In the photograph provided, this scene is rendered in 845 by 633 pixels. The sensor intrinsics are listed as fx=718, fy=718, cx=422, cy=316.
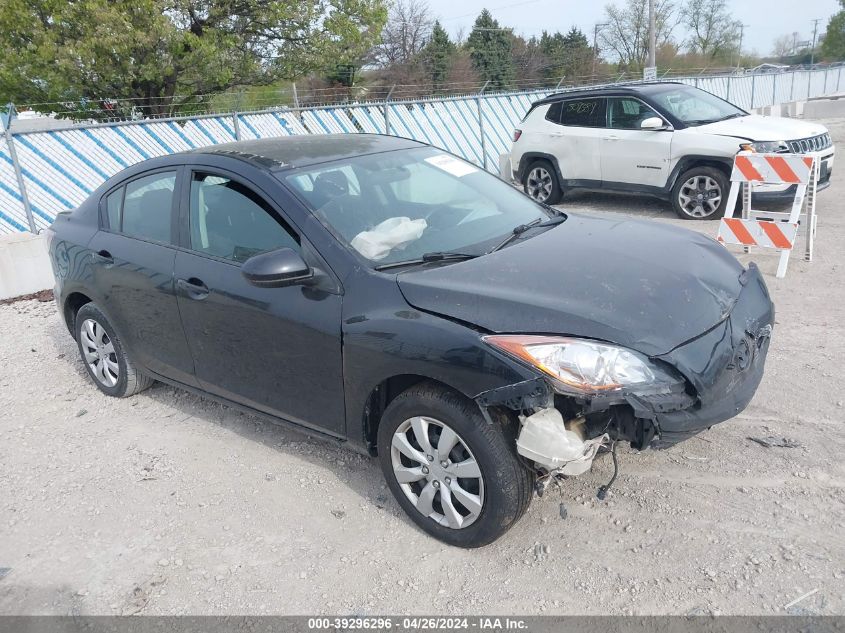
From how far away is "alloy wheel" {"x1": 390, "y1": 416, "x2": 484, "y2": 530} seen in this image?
9.98 ft

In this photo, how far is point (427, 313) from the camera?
305 cm

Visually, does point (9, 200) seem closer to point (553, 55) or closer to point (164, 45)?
point (164, 45)

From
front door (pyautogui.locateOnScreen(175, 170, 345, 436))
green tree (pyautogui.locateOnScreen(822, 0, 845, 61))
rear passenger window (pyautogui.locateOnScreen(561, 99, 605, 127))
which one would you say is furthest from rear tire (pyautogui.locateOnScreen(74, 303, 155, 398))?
green tree (pyautogui.locateOnScreen(822, 0, 845, 61))

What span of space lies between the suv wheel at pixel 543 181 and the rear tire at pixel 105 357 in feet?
24.6

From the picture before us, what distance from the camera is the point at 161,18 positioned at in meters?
18.3

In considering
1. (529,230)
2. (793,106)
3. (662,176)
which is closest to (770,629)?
(529,230)

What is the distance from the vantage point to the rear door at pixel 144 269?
13.8ft

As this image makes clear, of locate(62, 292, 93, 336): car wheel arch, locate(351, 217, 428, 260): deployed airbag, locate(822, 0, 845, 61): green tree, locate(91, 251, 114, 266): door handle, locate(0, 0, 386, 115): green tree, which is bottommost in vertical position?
locate(62, 292, 93, 336): car wheel arch

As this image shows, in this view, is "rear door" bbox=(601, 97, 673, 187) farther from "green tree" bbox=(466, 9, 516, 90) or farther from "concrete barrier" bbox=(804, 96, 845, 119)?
"green tree" bbox=(466, 9, 516, 90)

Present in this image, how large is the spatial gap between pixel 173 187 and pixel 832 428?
3.96 metres

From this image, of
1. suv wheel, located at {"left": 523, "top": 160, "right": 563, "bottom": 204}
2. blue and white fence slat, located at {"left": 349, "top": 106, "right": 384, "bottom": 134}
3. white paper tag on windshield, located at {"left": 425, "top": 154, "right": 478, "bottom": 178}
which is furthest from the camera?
blue and white fence slat, located at {"left": 349, "top": 106, "right": 384, "bottom": 134}

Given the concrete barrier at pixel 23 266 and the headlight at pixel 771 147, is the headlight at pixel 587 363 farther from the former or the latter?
the headlight at pixel 771 147

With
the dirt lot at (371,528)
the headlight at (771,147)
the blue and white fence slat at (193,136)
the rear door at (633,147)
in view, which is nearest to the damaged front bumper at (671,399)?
the dirt lot at (371,528)

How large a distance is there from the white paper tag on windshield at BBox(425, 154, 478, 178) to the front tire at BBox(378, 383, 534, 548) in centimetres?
169
